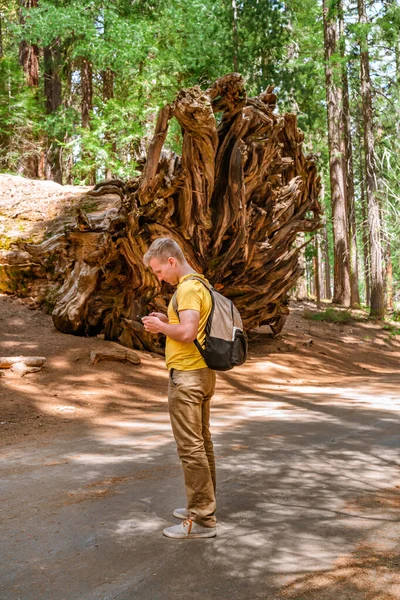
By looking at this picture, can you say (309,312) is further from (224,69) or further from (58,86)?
(58,86)

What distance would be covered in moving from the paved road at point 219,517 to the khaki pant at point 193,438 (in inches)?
8.3

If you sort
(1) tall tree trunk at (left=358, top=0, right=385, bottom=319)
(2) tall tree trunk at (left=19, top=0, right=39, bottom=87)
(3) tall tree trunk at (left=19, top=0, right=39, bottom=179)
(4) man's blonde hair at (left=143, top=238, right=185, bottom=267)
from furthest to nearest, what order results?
(2) tall tree trunk at (left=19, top=0, right=39, bottom=87), (3) tall tree trunk at (left=19, top=0, right=39, bottom=179), (1) tall tree trunk at (left=358, top=0, right=385, bottom=319), (4) man's blonde hair at (left=143, top=238, right=185, bottom=267)

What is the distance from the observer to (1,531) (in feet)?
12.8

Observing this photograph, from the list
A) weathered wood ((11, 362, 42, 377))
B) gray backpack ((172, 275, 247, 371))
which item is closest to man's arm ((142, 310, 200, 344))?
gray backpack ((172, 275, 247, 371))

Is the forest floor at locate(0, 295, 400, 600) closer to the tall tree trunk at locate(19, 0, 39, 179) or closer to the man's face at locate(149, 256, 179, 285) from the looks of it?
the man's face at locate(149, 256, 179, 285)

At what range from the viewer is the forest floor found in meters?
3.12

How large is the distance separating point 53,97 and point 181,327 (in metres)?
24.6

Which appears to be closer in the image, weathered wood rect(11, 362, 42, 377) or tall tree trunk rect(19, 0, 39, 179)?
weathered wood rect(11, 362, 42, 377)

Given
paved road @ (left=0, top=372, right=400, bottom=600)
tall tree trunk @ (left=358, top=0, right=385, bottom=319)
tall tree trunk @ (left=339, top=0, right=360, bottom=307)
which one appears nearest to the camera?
paved road @ (left=0, top=372, right=400, bottom=600)

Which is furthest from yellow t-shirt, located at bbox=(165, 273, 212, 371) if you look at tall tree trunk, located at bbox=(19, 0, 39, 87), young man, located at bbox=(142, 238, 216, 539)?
tall tree trunk, located at bbox=(19, 0, 39, 87)

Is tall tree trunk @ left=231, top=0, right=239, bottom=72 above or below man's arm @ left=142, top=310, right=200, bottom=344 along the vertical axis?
above

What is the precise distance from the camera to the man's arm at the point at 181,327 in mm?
3709

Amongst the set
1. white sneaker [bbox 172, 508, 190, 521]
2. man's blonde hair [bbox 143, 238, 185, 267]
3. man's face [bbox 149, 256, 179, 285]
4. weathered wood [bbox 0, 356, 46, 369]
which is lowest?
white sneaker [bbox 172, 508, 190, 521]

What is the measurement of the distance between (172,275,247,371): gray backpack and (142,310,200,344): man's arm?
4.2 inches
